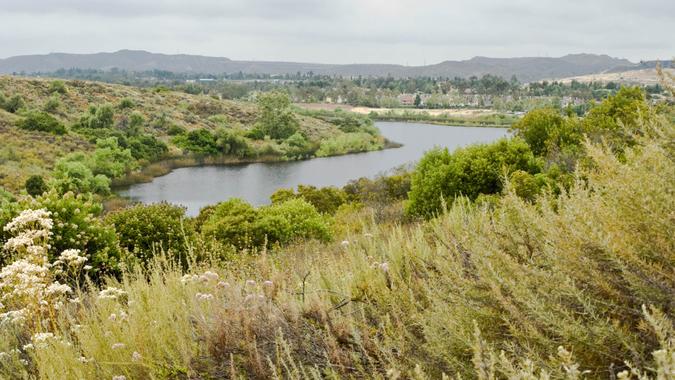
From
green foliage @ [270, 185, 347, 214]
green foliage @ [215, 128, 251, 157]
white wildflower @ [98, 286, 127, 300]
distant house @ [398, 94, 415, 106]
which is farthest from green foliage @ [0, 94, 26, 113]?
distant house @ [398, 94, 415, 106]

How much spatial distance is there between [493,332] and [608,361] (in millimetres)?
498

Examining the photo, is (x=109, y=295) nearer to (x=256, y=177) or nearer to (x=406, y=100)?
(x=256, y=177)

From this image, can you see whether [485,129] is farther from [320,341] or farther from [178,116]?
[320,341]

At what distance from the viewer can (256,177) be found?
4816 cm

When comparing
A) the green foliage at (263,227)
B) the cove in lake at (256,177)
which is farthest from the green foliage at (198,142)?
the green foliage at (263,227)

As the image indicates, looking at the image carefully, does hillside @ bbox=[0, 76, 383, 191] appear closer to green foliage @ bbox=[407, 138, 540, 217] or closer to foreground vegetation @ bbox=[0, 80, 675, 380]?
green foliage @ bbox=[407, 138, 540, 217]

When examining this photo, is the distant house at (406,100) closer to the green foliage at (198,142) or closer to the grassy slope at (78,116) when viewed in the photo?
the grassy slope at (78,116)

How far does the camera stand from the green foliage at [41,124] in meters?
51.8

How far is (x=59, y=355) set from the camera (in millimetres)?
3531

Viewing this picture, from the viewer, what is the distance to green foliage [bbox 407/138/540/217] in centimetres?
1577

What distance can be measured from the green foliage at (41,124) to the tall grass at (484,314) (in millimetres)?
53095

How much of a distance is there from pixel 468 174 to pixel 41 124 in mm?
46623

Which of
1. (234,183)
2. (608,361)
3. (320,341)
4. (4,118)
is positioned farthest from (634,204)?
(4,118)

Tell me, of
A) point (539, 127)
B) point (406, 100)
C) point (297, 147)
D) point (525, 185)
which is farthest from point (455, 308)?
point (406, 100)
